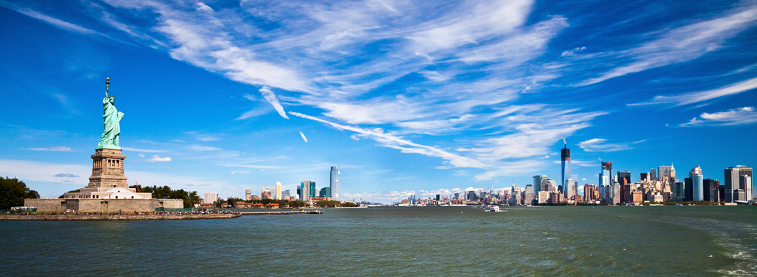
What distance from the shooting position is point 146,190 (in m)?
145

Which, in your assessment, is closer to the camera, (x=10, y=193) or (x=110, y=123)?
(x=10, y=193)

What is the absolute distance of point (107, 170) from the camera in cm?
11594

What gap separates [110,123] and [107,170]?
12787mm

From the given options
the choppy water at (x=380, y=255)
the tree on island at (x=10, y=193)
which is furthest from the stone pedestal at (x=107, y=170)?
the choppy water at (x=380, y=255)

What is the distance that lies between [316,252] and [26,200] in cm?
9659

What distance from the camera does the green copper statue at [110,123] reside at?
120 metres

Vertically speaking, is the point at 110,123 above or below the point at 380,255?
→ above

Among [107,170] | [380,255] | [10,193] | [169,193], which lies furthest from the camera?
[169,193]

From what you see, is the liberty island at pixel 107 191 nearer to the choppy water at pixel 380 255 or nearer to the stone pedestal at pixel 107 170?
the stone pedestal at pixel 107 170

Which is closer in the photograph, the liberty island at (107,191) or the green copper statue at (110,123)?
the liberty island at (107,191)

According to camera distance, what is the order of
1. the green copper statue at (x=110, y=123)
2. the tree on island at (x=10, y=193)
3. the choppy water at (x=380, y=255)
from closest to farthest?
1. the choppy water at (x=380, y=255)
2. the tree on island at (x=10, y=193)
3. the green copper statue at (x=110, y=123)

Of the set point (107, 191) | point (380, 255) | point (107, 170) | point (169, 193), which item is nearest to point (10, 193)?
point (107, 170)

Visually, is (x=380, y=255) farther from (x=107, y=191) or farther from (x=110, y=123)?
(x=110, y=123)

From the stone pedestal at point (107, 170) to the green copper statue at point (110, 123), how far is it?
2.08 m
